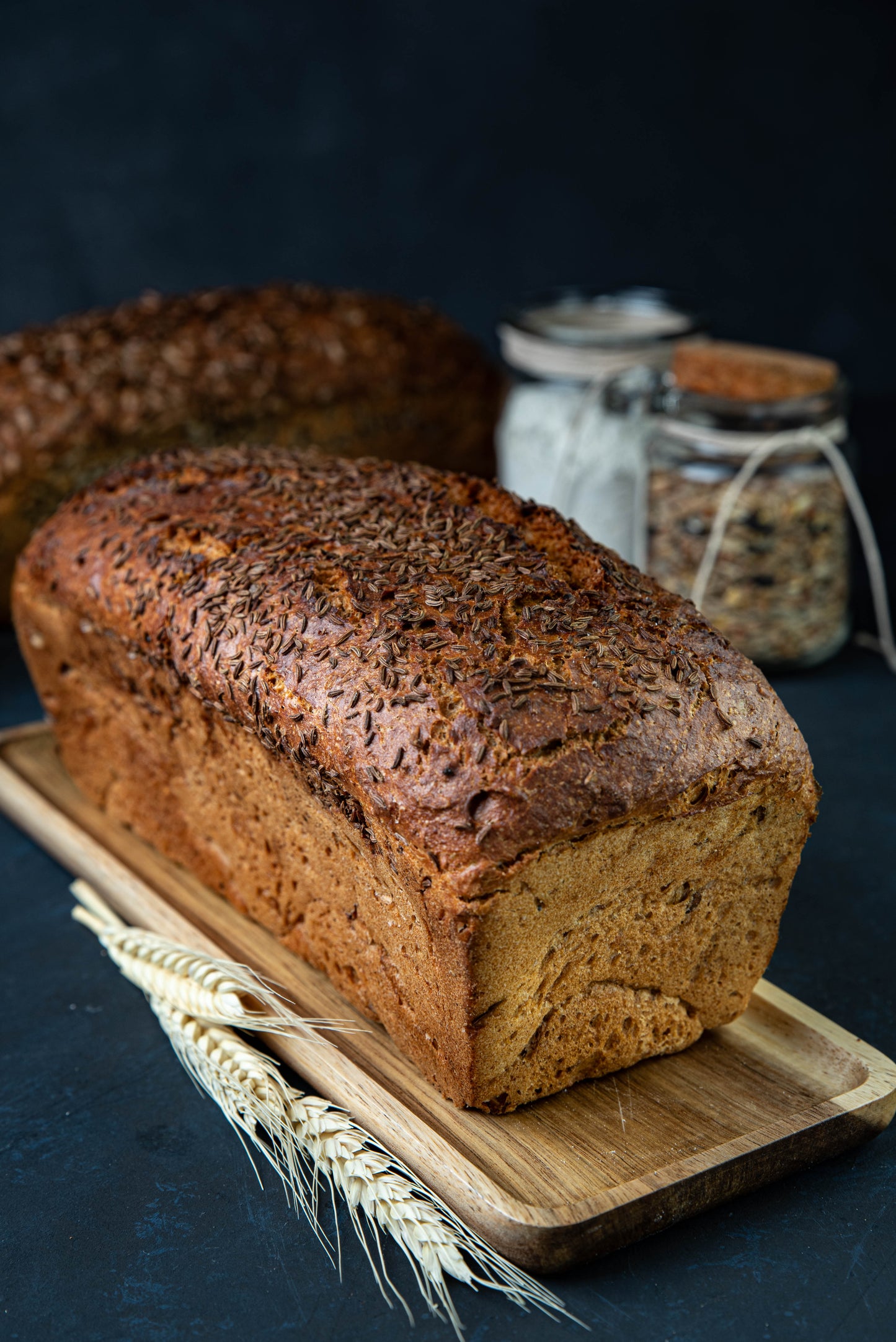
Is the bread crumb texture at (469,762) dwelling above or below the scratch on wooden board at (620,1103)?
above

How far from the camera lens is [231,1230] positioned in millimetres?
1985

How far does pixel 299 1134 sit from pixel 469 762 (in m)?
0.61

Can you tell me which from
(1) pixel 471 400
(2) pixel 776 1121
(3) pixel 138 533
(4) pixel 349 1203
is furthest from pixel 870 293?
(4) pixel 349 1203

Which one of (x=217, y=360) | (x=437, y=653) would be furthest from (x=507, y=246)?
(x=437, y=653)

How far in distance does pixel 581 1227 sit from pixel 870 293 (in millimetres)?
3698

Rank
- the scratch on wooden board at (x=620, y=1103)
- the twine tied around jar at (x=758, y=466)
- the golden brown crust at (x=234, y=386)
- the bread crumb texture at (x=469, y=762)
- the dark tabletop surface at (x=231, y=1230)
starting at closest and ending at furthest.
A: the dark tabletop surface at (x=231, y=1230) < the bread crumb texture at (x=469, y=762) < the scratch on wooden board at (x=620, y=1103) < the twine tied around jar at (x=758, y=466) < the golden brown crust at (x=234, y=386)

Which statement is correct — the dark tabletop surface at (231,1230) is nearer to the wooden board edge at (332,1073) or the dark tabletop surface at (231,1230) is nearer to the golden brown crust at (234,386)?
the wooden board edge at (332,1073)

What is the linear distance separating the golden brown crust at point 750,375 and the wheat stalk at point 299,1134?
78.4 inches

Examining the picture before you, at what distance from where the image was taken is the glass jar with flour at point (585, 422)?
3.77 meters

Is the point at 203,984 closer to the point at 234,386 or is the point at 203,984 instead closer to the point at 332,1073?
the point at 332,1073

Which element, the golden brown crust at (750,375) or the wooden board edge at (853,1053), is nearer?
the wooden board edge at (853,1053)

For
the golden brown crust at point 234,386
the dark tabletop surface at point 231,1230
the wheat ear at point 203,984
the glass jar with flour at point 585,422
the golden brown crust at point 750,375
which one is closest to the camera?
the dark tabletop surface at point 231,1230

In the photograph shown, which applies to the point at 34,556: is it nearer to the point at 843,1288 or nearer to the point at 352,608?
the point at 352,608

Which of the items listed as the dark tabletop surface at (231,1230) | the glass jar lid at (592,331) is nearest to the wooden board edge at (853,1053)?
the dark tabletop surface at (231,1230)
